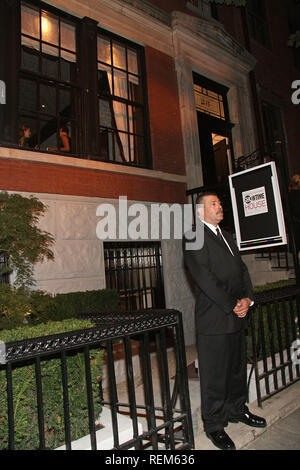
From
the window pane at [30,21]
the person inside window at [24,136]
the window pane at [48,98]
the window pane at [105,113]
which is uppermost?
the window pane at [30,21]

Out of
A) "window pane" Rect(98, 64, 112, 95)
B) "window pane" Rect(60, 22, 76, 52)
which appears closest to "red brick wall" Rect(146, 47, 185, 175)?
"window pane" Rect(98, 64, 112, 95)

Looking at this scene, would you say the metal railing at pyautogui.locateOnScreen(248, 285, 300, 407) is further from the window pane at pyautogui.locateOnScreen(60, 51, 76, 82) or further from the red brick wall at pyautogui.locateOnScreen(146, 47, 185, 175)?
the window pane at pyautogui.locateOnScreen(60, 51, 76, 82)

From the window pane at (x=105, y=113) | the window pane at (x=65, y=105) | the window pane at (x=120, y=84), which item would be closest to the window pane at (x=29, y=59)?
the window pane at (x=65, y=105)

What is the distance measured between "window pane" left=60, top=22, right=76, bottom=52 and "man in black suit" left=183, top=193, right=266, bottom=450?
5.61 m

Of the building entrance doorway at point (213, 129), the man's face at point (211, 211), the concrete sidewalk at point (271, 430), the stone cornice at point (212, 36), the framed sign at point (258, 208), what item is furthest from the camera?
the building entrance doorway at point (213, 129)

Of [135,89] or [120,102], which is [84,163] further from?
[135,89]

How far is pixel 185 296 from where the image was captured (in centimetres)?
743

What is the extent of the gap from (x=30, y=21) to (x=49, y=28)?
1.25 feet

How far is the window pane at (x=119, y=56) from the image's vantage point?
7.62 meters

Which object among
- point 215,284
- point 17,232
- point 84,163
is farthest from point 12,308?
point 84,163

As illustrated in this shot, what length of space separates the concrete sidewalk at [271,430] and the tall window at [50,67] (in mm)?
5238

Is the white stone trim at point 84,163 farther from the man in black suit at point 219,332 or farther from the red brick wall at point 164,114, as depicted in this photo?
the man in black suit at point 219,332
